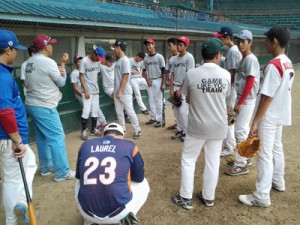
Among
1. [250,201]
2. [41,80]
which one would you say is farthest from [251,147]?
[41,80]

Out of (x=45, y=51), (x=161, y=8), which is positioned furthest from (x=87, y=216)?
(x=161, y=8)

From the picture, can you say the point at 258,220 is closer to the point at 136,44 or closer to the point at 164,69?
the point at 164,69

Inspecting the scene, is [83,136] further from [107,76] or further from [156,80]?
[156,80]

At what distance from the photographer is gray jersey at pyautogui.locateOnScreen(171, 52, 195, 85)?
18.0 feet

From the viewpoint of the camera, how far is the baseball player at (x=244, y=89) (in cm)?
374

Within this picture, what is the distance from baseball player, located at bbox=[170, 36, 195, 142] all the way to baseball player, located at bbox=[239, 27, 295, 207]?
2.32 metres

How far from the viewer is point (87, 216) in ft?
7.69

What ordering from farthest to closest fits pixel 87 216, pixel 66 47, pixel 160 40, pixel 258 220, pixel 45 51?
pixel 160 40 → pixel 66 47 → pixel 45 51 → pixel 258 220 → pixel 87 216

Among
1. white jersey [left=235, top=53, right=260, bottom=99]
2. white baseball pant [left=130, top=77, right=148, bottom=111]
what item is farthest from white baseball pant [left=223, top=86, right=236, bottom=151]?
white baseball pant [left=130, top=77, right=148, bottom=111]

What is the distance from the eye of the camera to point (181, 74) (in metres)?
5.64

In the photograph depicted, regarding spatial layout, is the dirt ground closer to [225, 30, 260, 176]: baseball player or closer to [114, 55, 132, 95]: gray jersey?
[225, 30, 260, 176]: baseball player

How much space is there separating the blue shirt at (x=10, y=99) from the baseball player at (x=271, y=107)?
238 centimetres

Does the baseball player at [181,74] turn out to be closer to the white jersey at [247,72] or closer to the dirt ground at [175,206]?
the dirt ground at [175,206]

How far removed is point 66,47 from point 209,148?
202 inches
